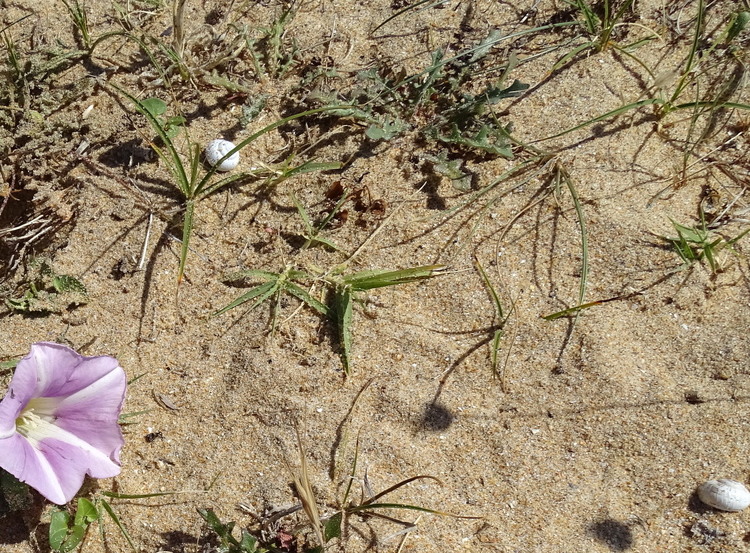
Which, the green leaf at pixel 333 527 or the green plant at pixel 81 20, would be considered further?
the green plant at pixel 81 20

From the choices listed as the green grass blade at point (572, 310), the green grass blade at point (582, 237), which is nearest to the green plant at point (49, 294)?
the green grass blade at point (572, 310)

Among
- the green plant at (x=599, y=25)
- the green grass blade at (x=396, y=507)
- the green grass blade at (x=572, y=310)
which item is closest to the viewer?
the green grass blade at (x=396, y=507)

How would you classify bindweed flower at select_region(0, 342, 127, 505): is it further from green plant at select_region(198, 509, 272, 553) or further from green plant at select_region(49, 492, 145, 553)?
green plant at select_region(198, 509, 272, 553)

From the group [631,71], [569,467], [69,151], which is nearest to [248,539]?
[569,467]

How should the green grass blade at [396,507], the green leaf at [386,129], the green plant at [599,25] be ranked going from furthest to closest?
the green plant at [599,25]
the green leaf at [386,129]
the green grass blade at [396,507]

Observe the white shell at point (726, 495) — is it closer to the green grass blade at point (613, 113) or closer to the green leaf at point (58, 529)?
the green grass blade at point (613, 113)

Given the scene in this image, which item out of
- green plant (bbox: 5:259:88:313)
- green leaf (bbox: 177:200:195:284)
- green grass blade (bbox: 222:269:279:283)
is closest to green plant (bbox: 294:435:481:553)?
green grass blade (bbox: 222:269:279:283)
